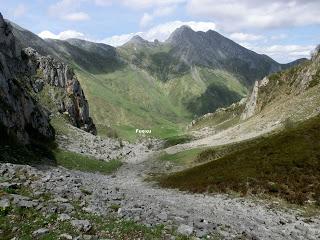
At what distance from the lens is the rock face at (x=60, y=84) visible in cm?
15059

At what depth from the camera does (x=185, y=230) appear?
24453mm

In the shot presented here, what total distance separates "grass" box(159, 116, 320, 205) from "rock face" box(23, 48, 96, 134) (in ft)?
301

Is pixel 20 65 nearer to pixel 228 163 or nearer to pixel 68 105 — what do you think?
pixel 68 105

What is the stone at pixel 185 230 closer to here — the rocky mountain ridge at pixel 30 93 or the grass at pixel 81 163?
the rocky mountain ridge at pixel 30 93

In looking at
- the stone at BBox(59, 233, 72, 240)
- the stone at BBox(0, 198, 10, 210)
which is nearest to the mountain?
the stone at BBox(0, 198, 10, 210)

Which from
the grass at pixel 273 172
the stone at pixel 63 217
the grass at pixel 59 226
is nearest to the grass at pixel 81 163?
the grass at pixel 273 172

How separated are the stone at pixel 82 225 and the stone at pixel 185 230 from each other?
16.5 ft

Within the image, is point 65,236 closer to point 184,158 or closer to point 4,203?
point 4,203

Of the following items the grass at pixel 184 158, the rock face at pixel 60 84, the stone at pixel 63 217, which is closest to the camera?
the stone at pixel 63 217

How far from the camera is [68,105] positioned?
156 metres

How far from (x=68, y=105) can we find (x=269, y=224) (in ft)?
421

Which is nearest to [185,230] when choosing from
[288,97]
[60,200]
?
[60,200]

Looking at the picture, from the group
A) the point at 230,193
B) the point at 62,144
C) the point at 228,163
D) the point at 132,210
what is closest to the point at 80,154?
the point at 62,144

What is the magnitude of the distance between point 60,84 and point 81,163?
79613 mm
